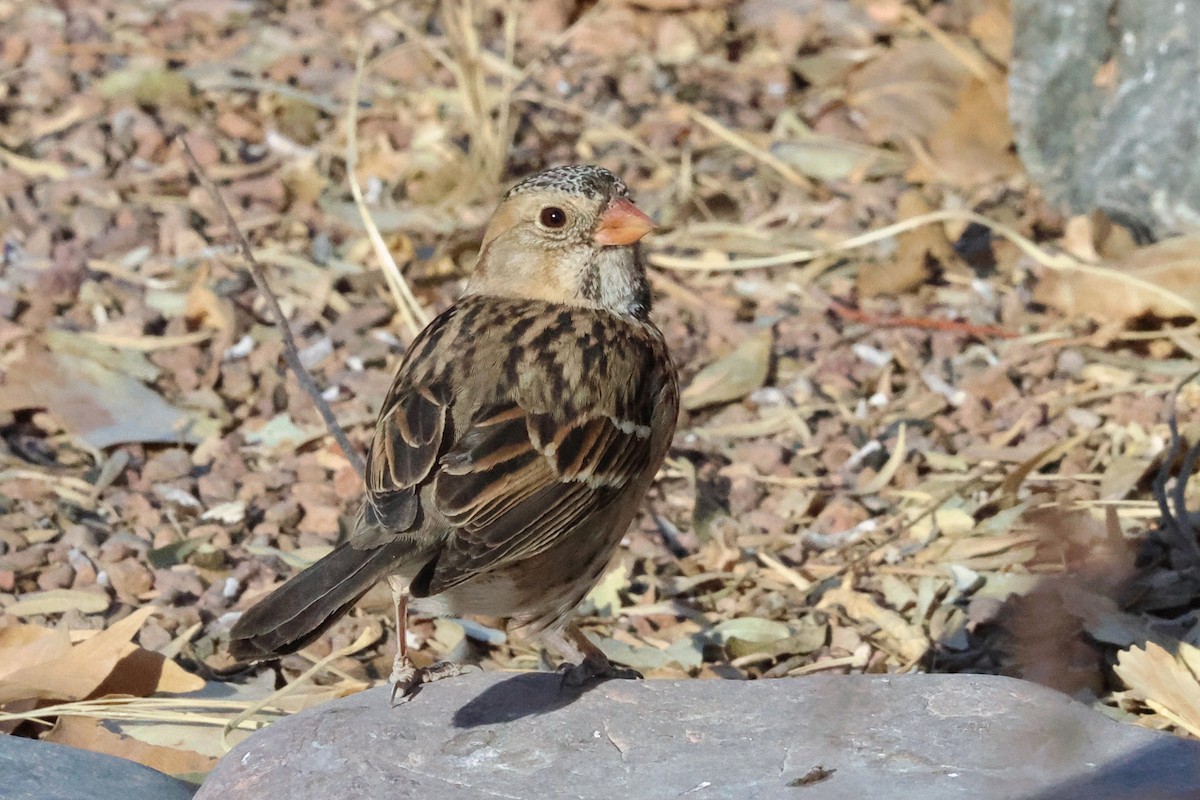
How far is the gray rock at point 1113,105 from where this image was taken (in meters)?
6.07

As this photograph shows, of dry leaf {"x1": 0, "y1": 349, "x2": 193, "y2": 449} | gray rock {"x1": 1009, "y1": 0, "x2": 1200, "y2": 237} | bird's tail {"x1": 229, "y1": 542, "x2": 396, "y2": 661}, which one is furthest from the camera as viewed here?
gray rock {"x1": 1009, "y1": 0, "x2": 1200, "y2": 237}

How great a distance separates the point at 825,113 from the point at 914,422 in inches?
90.7

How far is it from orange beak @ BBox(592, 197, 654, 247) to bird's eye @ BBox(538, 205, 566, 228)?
10 centimetres

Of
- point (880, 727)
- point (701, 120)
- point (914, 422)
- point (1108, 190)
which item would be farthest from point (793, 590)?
point (701, 120)

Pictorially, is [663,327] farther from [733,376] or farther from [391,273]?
[391,273]

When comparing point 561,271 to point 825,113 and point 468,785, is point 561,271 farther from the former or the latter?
point 825,113

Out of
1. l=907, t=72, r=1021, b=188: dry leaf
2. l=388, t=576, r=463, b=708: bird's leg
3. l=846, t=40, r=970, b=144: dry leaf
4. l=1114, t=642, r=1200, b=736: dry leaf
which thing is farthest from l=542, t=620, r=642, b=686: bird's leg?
l=846, t=40, r=970, b=144: dry leaf

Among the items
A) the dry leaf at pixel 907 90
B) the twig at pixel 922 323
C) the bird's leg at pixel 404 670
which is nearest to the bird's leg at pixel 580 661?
the bird's leg at pixel 404 670

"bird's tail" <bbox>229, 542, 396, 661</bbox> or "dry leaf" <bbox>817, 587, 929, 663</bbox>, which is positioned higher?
"bird's tail" <bbox>229, 542, 396, 661</bbox>

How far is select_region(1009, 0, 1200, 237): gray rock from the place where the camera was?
6.07 metres

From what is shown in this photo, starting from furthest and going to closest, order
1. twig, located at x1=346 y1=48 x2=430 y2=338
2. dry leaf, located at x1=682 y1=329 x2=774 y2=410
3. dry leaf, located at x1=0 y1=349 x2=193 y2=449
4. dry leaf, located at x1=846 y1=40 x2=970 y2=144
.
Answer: dry leaf, located at x1=846 y1=40 x2=970 y2=144 < dry leaf, located at x1=682 y1=329 x2=774 y2=410 < twig, located at x1=346 y1=48 x2=430 y2=338 < dry leaf, located at x1=0 y1=349 x2=193 y2=449

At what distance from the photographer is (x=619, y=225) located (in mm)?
4492

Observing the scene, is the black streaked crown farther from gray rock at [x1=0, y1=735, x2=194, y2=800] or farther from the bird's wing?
gray rock at [x1=0, y1=735, x2=194, y2=800]

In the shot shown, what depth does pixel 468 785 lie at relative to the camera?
328 cm
